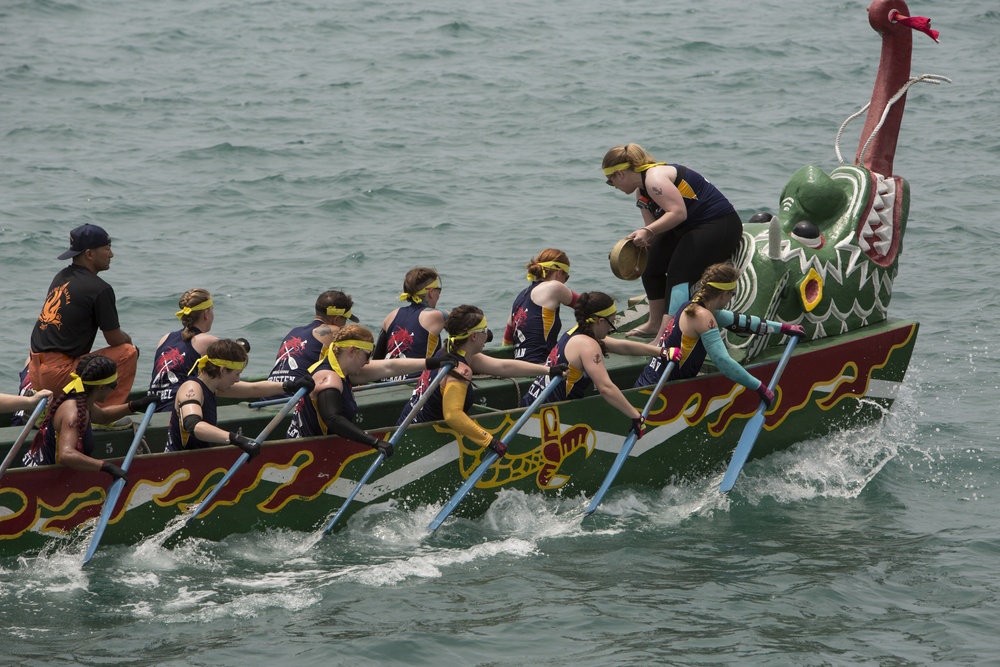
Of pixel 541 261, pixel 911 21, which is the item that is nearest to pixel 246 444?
pixel 541 261

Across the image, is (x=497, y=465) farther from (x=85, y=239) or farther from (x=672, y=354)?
(x=85, y=239)

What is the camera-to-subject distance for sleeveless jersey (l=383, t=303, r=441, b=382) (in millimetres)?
9852

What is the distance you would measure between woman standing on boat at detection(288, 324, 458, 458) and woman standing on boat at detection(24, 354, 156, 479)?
1247mm

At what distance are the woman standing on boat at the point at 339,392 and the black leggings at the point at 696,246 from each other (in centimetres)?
228

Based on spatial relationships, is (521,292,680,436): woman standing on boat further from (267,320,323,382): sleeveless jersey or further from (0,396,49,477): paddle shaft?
(0,396,49,477): paddle shaft

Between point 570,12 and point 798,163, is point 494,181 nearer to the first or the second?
point 798,163

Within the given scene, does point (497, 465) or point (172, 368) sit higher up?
point (172, 368)

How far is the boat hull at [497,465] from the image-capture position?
8.26 m

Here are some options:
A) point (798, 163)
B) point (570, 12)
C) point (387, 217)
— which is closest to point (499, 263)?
point (387, 217)

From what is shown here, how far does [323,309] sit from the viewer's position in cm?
959

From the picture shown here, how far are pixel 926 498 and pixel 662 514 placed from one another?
2113 mm

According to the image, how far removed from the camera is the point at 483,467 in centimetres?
902

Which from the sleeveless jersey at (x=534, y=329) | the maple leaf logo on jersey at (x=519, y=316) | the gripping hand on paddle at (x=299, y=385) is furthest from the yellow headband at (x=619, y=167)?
the gripping hand on paddle at (x=299, y=385)

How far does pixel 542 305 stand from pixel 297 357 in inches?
70.4
